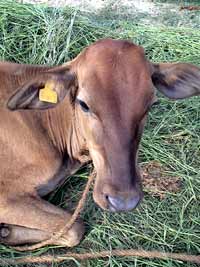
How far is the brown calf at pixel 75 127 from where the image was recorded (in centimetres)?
398

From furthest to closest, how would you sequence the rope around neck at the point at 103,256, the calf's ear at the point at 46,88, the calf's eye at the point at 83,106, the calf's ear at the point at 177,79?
the rope around neck at the point at 103,256 → the calf's ear at the point at 177,79 → the calf's ear at the point at 46,88 → the calf's eye at the point at 83,106

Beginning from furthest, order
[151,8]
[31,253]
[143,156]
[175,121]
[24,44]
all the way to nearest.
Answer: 1. [151,8]
2. [24,44]
3. [175,121]
4. [143,156]
5. [31,253]

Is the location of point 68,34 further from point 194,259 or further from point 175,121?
point 194,259

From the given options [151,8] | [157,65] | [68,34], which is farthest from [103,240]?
[151,8]

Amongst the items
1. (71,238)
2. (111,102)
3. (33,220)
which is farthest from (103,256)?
(111,102)

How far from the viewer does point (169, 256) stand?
4.82 metres

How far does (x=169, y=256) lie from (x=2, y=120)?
69.7 inches

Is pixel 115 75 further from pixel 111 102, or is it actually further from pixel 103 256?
pixel 103 256

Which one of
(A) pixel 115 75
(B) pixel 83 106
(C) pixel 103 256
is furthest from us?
(C) pixel 103 256

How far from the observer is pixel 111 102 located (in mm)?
3957

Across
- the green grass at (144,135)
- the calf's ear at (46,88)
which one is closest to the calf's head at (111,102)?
the calf's ear at (46,88)

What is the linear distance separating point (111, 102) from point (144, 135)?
2057mm

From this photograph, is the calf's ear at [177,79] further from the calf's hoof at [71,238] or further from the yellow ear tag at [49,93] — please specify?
the calf's hoof at [71,238]

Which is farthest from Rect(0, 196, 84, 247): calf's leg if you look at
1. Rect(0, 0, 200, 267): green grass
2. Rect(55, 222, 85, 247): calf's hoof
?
Rect(0, 0, 200, 267): green grass
